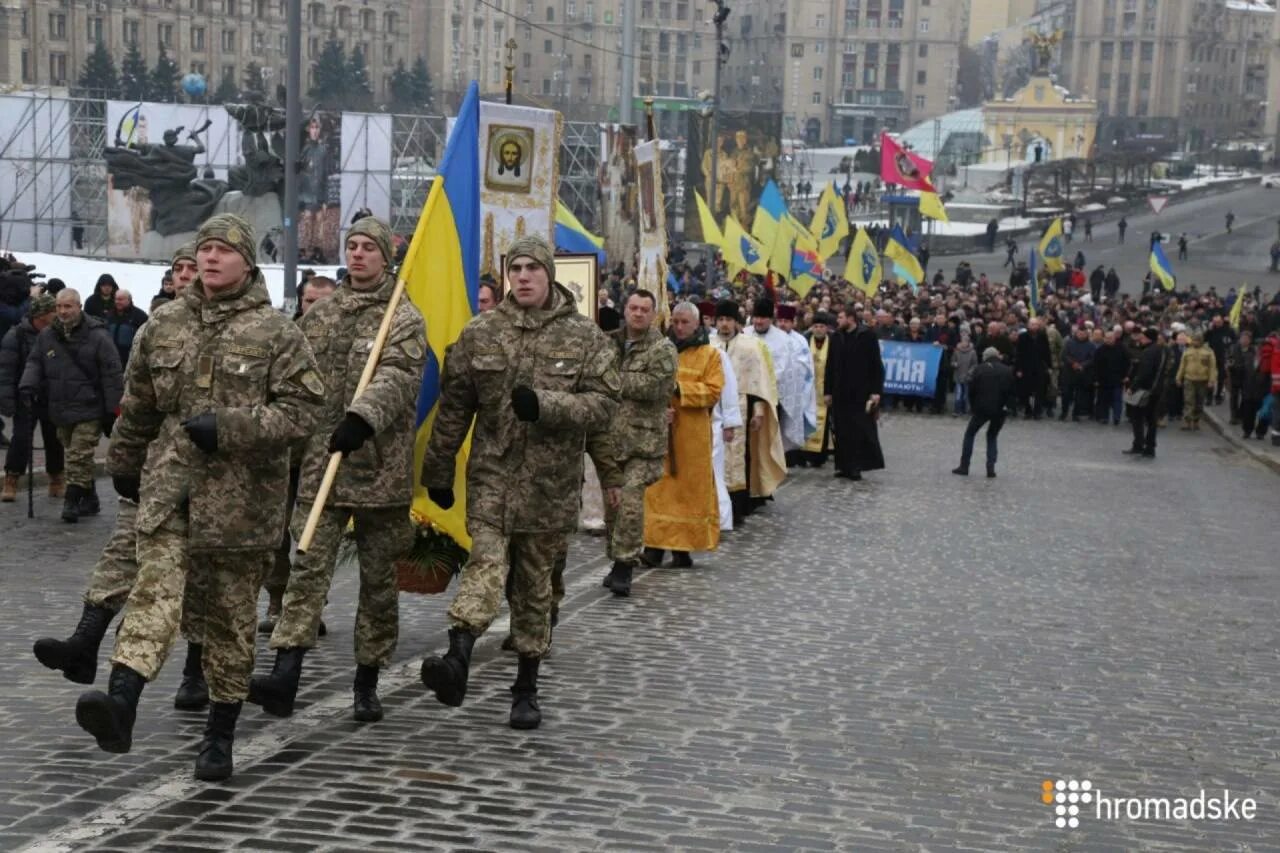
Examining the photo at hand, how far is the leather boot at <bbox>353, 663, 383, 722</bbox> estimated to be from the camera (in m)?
7.36

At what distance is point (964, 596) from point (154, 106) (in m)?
43.5

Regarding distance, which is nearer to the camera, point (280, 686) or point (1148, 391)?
point (280, 686)

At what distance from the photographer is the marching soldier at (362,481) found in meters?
7.27

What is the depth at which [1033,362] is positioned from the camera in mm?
28797

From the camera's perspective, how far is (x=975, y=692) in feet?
28.1

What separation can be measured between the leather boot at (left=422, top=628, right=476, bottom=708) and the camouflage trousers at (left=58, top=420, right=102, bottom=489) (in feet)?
22.7

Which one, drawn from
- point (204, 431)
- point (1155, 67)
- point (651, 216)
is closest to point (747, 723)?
point (204, 431)

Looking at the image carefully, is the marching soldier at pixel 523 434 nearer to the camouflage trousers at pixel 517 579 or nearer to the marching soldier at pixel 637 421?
the camouflage trousers at pixel 517 579

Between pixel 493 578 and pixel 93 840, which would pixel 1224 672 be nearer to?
pixel 493 578

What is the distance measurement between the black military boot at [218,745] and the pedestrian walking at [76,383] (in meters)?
7.20

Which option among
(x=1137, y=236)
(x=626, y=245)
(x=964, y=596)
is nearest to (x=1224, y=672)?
(x=964, y=596)

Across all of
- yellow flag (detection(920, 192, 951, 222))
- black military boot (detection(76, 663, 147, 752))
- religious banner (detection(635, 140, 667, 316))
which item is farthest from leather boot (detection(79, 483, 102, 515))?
yellow flag (detection(920, 192, 951, 222))

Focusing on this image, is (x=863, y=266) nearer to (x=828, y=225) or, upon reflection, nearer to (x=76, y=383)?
(x=828, y=225)

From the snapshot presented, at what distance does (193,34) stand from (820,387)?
8837cm
